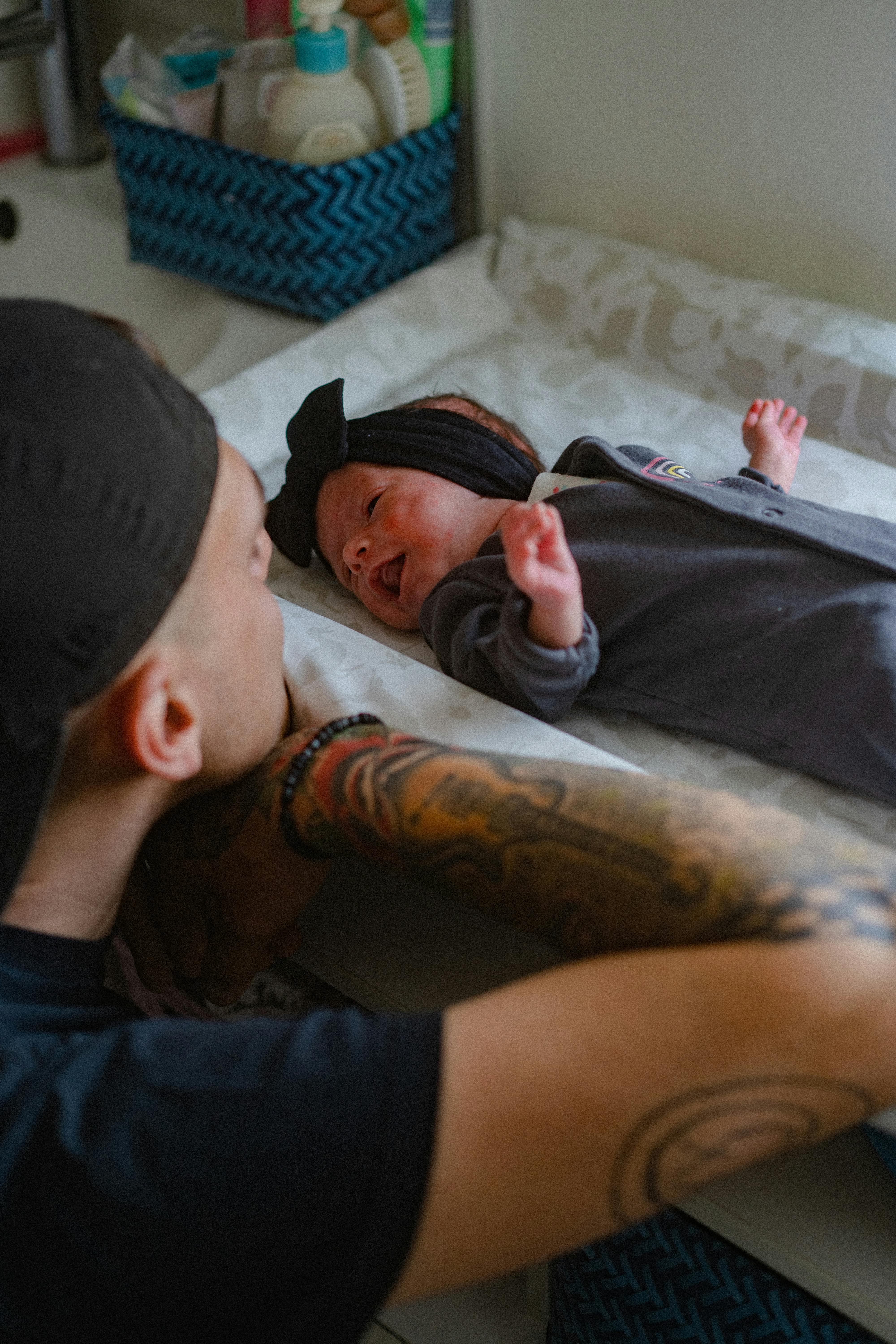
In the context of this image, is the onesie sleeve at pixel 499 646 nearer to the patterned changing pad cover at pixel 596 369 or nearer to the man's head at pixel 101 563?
the patterned changing pad cover at pixel 596 369

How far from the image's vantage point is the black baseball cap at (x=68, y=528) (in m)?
0.59

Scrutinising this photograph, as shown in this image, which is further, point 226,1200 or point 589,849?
point 589,849

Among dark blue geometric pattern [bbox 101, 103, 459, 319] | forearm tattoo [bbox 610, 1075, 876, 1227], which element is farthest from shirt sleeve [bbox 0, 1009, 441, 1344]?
dark blue geometric pattern [bbox 101, 103, 459, 319]

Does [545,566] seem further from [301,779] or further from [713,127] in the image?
[713,127]

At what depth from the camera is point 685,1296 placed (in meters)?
0.84

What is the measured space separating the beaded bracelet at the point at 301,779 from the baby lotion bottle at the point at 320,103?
94cm

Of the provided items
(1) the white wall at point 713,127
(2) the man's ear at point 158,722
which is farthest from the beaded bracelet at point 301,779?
(1) the white wall at point 713,127

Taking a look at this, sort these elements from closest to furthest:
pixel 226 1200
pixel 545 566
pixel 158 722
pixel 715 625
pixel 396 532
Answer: pixel 226 1200
pixel 158 722
pixel 545 566
pixel 715 625
pixel 396 532

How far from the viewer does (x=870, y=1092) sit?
579mm

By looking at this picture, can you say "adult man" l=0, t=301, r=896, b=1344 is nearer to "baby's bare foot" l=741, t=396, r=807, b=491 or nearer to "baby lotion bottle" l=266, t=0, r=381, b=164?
"baby's bare foot" l=741, t=396, r=807, b=491

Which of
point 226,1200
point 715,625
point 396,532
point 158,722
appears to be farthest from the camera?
point 396,532

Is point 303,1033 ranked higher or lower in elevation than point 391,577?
higher

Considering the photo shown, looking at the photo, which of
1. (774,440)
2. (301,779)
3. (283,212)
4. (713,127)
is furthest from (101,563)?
(713,127)

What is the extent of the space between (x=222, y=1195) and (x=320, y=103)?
134cm
